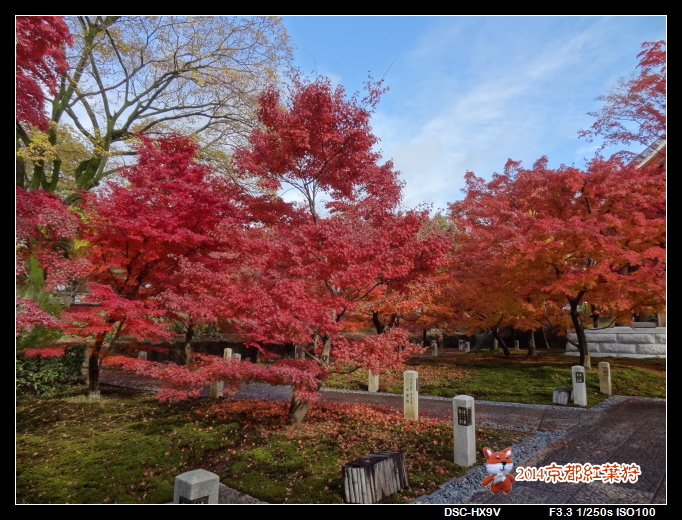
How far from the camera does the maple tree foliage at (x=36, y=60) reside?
17.5 feet

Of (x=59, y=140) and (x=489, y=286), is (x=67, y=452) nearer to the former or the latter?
(x=59, y=140)

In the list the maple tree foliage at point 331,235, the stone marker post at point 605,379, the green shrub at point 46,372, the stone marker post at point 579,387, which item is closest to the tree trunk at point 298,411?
the maple tree foliage at point 331,235

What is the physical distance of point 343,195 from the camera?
6.60m

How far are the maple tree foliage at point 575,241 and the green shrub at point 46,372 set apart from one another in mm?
10204

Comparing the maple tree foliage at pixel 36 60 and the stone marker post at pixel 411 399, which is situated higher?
the maple tree foliage at pixel 36 60

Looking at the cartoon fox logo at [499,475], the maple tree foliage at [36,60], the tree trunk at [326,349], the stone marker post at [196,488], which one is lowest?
the cartoon fox logo at [499,475]

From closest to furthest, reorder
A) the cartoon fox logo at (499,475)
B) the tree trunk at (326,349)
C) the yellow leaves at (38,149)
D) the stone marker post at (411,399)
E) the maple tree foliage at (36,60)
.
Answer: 1. the cartoon fox logo at (499,475)
2. the maple tree foliage at (36,60)
3. the tree trunk at (326,349)
4. the yellow leaves at (38,149)
5. the stone marker post at (411,399)

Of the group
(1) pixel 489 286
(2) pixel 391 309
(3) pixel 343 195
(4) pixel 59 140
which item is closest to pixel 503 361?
(1) pixel 489 286

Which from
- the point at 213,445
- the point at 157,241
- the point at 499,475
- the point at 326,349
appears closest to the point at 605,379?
the point at 499,475

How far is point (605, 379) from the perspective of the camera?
839 cm

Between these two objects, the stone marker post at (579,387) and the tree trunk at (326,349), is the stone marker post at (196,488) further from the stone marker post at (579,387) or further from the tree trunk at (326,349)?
the stone marker post at (579,387)

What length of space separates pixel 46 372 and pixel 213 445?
5.20 metres

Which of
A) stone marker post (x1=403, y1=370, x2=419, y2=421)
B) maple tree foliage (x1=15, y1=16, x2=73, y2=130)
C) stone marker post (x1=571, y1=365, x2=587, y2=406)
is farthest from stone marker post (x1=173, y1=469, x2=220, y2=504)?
stone marker post (x1=571, y1=365, x2=587, y2=406)

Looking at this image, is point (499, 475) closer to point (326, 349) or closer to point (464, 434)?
point (464, 434)
